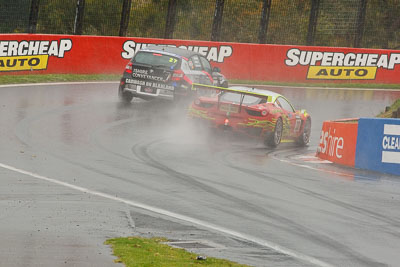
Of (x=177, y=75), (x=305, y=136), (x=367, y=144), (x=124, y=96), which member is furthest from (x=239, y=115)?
(x=124, y=96)

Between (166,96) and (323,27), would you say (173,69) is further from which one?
(323,27)

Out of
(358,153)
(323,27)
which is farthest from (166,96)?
(323,27)

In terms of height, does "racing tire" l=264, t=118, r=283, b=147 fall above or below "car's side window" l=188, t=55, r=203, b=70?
below

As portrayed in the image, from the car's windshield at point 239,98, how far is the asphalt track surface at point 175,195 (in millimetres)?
913

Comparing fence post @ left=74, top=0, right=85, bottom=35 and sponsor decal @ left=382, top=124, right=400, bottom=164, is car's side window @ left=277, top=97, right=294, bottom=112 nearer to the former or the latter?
sponsor decal @ left=382, top=124, right=400, bottom=164

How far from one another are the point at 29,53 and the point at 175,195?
1583 centimetres

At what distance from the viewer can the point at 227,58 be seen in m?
31.1

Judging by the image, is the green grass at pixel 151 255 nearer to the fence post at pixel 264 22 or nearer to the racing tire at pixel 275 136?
the racing tire at pixel 275 136

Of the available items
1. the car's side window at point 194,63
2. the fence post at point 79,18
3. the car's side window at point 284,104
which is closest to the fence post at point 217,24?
the fence post at point 79,18

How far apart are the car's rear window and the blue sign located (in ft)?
23.0

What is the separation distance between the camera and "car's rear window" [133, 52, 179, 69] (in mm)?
21348

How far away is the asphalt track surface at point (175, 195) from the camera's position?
8258 mm

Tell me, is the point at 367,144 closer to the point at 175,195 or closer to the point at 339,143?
the point at 339,143

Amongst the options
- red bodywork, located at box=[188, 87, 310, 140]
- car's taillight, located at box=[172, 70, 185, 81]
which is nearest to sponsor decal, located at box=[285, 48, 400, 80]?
car's taillight, located at box=[172, 70, 185, 81]
